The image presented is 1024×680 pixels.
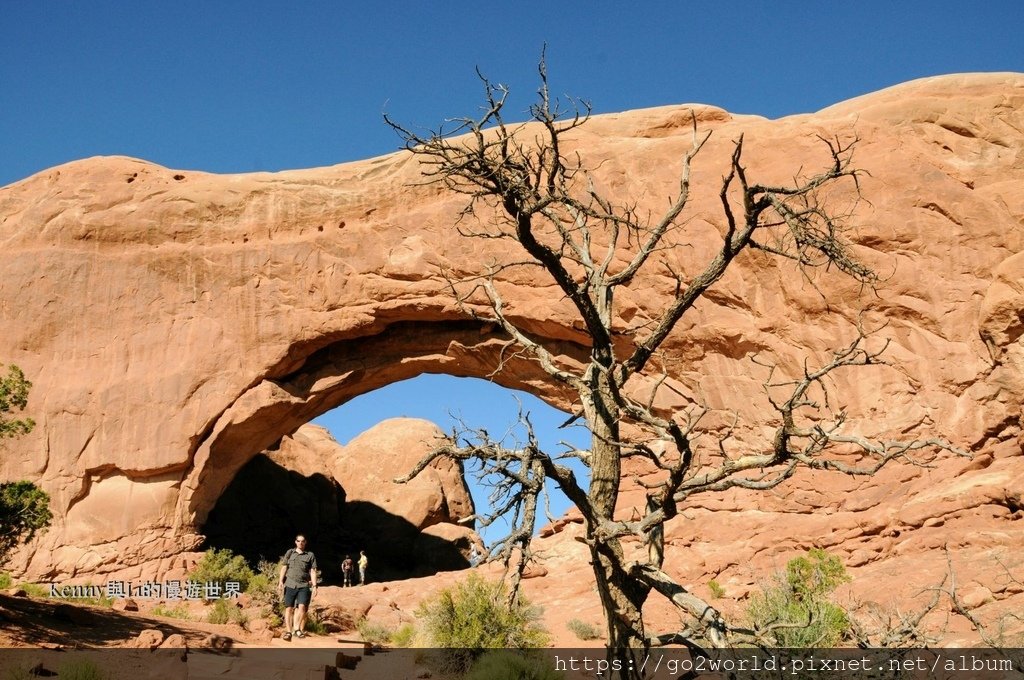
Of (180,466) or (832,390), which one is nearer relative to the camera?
(832,390)

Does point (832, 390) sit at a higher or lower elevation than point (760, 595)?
higher

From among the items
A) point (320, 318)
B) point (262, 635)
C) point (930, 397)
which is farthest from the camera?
point (320, 318)

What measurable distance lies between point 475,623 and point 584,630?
10.4 feet

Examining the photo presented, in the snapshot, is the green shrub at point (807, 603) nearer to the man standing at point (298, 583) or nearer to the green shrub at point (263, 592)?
the man standing at point (298, 583)

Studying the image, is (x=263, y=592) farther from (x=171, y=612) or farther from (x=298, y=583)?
(x=298, y=583)

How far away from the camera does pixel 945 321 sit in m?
16.5

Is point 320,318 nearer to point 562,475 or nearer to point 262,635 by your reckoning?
point 262,635

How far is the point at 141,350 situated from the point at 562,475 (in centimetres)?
1638

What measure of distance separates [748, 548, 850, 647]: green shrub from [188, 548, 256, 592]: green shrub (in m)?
10.5

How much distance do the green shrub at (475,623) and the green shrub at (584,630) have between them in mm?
1676

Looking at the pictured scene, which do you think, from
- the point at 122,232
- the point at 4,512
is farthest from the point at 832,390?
the point at 122,232

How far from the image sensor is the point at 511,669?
31.1 ft

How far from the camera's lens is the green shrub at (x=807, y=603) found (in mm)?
9205

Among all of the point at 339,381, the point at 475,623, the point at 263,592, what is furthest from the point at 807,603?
the point at 339,381
